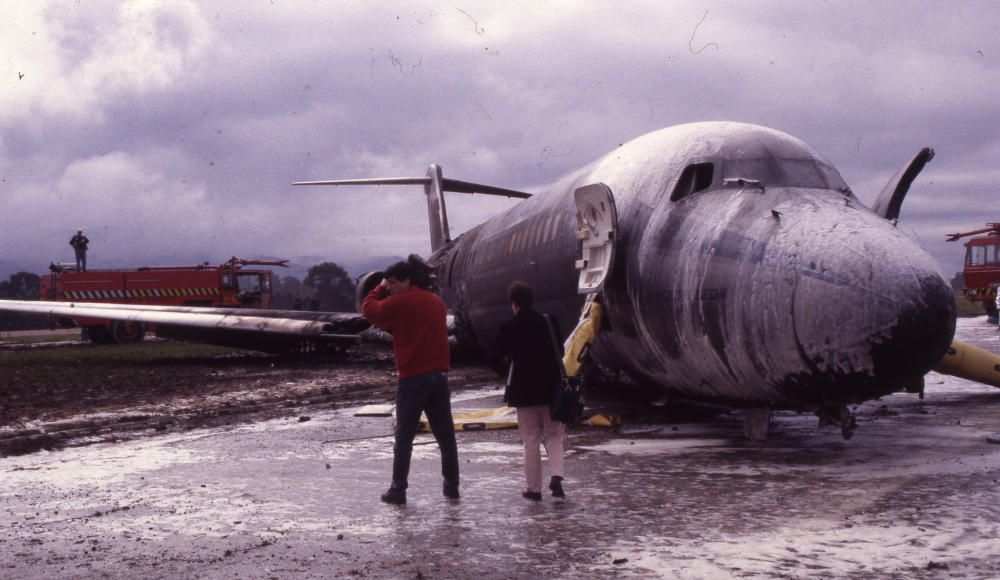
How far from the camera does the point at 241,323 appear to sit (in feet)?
70.8

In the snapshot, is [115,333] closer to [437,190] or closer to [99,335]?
[99,335]

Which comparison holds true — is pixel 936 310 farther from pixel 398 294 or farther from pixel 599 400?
pixel 599 400

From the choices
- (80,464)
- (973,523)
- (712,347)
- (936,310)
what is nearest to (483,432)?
(712,347)

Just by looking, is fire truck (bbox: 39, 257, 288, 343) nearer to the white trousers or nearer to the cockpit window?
the cockpit window

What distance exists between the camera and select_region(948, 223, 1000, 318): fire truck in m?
40.0

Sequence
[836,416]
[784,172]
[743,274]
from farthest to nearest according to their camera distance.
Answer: [784,172] → [836,416] → [743,274]

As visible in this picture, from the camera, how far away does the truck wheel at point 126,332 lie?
3489 centimetres

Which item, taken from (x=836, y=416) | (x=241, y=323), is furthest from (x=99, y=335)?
(x=836, y=416)

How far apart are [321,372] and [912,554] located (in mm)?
15968

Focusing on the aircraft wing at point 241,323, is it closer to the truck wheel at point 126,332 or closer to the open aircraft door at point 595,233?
the truck wheel at point 126,332

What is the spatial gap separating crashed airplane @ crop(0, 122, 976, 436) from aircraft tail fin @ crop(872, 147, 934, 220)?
0.02 metres

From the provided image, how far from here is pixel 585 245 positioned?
9797 millimetres

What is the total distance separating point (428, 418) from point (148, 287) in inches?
1300

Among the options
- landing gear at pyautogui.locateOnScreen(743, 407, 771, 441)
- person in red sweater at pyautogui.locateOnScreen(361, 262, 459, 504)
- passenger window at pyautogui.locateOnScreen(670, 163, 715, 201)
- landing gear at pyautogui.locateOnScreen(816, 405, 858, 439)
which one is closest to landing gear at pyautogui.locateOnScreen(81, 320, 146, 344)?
passenger window at pyautogui.locateOnScreen(670, 163, 715, 201)
